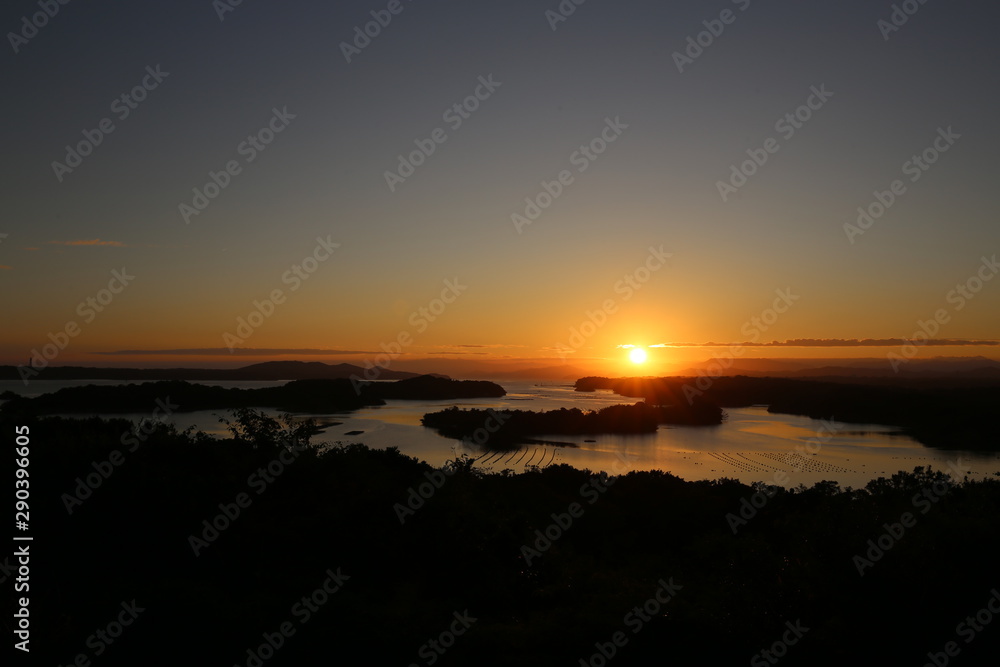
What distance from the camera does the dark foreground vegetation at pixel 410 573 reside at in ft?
26.7

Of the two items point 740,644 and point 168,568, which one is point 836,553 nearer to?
point 740,644

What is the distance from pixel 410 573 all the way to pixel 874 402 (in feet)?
326

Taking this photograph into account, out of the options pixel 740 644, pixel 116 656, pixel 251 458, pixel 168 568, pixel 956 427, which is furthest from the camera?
pixel 956 427

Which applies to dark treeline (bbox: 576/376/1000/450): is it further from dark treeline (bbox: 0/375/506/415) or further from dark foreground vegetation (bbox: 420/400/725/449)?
dark treeline (bbox: 0/375/506/415)

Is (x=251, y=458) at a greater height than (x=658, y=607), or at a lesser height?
lesser

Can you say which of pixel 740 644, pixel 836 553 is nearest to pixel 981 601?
pixel 836 553

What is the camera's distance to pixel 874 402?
92312 millimetres

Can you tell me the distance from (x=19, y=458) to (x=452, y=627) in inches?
368

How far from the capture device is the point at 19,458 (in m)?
11.8

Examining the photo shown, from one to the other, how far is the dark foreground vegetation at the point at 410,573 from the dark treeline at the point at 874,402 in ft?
222

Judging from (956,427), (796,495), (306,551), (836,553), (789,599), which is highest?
(956,427)

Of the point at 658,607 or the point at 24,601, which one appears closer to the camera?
the point at 24,601

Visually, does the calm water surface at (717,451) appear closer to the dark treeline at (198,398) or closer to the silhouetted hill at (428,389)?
the dark treeline at (198,398)

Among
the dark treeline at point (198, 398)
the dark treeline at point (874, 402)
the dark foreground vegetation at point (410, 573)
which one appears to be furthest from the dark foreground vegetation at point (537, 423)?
the dark foreground vegetation at point (410, 573)
